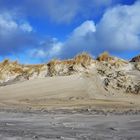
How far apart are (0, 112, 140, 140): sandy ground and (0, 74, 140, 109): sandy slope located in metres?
3.89

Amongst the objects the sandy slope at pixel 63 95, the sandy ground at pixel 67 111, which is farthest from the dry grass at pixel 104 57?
the sandy ground at pixel 67 111

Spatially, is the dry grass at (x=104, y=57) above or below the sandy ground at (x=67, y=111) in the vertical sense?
above

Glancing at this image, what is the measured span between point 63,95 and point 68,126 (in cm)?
1021

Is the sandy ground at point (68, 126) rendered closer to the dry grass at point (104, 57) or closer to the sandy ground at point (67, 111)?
the sandy ground at point (67, 111)

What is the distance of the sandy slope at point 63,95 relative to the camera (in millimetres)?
23094

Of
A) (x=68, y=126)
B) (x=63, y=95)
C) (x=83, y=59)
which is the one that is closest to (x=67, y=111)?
(x=63, y=95)

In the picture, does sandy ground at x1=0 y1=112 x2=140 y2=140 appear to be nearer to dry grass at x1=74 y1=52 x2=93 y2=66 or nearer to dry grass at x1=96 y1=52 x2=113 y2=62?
dry grass at x1=74 y1=52 x2=93 y2=66

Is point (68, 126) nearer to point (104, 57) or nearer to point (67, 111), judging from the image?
point (67, 111)

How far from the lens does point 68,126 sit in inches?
604

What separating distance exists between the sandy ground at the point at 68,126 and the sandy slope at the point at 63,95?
3.89 meters

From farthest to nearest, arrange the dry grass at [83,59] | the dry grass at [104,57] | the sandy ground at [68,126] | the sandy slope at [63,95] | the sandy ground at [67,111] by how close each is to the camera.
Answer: the dry grass at [104,57] → the dry grass at [83,59] → the sandy slope at [63,95] → the sandy ground at [67,111] → the sandy ground at [68,126]

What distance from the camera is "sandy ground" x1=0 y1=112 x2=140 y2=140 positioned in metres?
12.7

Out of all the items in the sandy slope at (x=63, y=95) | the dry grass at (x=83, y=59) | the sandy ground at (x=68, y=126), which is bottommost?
the sandy ground at (x=68, y=126)

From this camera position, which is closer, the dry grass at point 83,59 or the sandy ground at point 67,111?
the sandy ground at point 67,111
